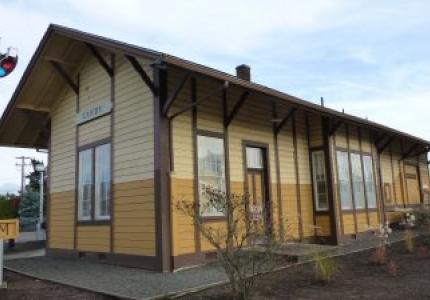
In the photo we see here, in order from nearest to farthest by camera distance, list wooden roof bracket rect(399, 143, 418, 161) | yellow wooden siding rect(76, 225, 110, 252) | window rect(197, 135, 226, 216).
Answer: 1. window rect(197, 135, 226, 216)
2. yellow wooden siding rect(76, 225, 110, 252)
3. wooden roof bracket rect(399, 143, 418, 161)

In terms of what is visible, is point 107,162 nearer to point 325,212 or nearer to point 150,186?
point 150,186

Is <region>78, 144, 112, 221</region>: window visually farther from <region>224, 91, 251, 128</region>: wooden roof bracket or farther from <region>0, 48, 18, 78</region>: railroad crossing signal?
<region>0, 48, 18, 78</region>: railroad crossing signal

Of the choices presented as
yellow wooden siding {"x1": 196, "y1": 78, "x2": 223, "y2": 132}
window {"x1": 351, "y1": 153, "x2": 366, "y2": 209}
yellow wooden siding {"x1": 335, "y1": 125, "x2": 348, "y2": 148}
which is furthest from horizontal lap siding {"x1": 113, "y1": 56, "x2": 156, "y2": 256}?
window {"x1": 351, "y1": 153, "x2": 366, "y2": 209}

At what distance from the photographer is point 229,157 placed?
11.8 m

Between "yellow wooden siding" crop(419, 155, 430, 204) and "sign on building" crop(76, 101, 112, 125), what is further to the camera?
"yellow wooden siding" crop(419, 155, 430, 204)

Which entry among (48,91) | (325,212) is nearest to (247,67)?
(325,212)

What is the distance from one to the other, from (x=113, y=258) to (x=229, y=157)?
145 inches

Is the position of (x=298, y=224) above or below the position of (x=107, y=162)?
below

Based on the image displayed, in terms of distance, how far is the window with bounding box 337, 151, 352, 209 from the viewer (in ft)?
49.6

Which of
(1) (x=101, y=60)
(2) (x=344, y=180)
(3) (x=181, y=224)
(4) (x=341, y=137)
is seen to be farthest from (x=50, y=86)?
(2) (x=344, y=180)

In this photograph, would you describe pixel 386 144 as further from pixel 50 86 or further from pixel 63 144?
pixel 50 86

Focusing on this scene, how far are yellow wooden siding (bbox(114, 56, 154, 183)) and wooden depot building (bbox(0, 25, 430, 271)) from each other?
0.10 feet

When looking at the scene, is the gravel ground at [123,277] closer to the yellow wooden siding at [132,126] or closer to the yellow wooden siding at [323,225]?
the yellow wooden siding at [132,126]

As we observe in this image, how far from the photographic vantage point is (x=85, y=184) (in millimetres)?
12633
